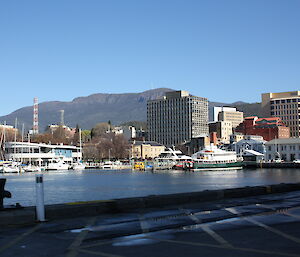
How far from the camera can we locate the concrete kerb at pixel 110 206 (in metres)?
13.2

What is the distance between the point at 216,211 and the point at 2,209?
6.61m

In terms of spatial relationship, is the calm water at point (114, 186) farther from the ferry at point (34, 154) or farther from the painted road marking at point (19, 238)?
the ferry at point (34, 154)

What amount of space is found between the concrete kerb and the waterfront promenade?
10.0 inches

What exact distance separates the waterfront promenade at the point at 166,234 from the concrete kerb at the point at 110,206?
255 millimetres

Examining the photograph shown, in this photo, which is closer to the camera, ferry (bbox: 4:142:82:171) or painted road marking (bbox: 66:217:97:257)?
painted road marking (bbox: 66:217:97:257)

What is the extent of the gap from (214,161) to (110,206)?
425 ft

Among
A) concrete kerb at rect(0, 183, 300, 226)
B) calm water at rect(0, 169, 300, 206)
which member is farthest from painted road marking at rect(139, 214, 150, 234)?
calm water at rect(0, 169, 300, 206)

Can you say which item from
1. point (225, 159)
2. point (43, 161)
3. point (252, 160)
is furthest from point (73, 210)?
point (43, 161)

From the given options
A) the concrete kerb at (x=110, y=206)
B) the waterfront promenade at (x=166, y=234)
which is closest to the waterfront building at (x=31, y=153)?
the concrete kerb at (x=110, y=206)

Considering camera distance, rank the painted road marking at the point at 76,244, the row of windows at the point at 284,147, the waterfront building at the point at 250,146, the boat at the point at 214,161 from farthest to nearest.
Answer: the waterfront building at the point at 250,146 → the row of windows at the point at 284,147 → the boat at the point at 214,161 → the painted road marking at the point at 76,244

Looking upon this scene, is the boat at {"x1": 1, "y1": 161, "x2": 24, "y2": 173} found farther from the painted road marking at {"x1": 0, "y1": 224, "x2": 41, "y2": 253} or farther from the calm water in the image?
the painted road marking at {"x1": 0, "y1": 224, "x2": 41, "y2": 253}

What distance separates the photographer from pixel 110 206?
15.5 meters

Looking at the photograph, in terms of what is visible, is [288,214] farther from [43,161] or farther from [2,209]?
[43,161]

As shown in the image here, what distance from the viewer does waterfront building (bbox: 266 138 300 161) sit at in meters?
168
